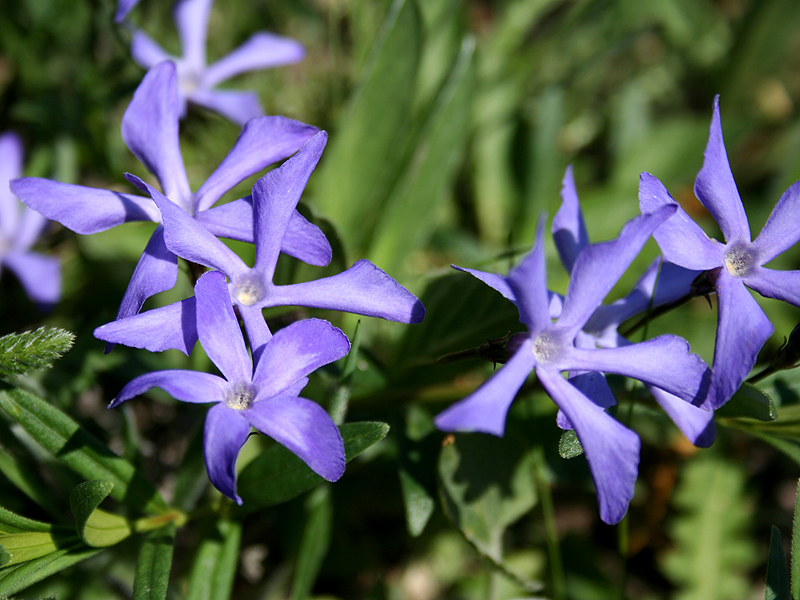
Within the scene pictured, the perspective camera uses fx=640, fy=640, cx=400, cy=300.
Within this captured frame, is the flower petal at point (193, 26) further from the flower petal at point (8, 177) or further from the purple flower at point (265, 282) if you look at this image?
the purple flower at point (265, 282)

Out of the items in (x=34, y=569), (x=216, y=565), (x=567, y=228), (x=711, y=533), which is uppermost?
(x=567, y=228)

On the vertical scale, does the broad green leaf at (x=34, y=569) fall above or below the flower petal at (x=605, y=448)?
below

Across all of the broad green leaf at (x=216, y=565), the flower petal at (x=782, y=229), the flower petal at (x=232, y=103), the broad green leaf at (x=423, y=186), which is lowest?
the broad green leaf at (x=216, y=565)

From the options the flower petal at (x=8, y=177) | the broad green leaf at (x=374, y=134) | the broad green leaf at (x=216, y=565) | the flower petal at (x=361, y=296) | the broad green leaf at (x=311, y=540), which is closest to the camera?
the flower petal at (x=361, y=296)

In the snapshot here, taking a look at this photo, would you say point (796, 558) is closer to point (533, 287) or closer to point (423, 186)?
point (533, 287)

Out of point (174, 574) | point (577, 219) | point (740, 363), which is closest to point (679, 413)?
point (740, 363)

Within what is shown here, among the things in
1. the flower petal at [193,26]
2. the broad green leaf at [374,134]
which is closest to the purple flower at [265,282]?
the broad green leaf at [374,134]

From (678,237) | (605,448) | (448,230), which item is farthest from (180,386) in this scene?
(448,230)
